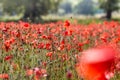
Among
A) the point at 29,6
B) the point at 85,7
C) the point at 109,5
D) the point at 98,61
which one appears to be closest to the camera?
the point at 98,61

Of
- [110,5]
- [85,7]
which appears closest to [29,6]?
[110,5]

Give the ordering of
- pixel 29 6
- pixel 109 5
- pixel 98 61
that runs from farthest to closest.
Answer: pixel 109 5 < pixel 29 6 < pixel 98 61

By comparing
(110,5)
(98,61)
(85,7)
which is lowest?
(85,7)

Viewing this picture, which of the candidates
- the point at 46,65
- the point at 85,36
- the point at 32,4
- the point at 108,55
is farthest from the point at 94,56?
the point at 32,4

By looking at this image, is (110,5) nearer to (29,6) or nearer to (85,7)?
(29,6)

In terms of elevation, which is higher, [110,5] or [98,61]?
[98,61]

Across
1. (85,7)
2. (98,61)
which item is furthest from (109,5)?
(85,7)

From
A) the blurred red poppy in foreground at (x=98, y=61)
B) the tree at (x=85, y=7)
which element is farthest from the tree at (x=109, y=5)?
the tree at (x=85, y=7)

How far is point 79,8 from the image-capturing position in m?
141

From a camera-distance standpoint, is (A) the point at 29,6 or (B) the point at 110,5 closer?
(A) the point at 29,6

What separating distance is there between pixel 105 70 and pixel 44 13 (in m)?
37.3

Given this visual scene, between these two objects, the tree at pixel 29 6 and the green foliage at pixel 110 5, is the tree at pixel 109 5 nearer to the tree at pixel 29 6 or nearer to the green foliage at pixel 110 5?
the green foliage at pixel 110 5

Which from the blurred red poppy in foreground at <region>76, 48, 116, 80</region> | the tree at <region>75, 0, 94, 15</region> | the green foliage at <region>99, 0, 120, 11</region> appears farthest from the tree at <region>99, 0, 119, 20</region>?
the tree at <region>75, 0, 94, 15</region>

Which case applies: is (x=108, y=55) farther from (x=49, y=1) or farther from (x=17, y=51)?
(x=49, y=1)
